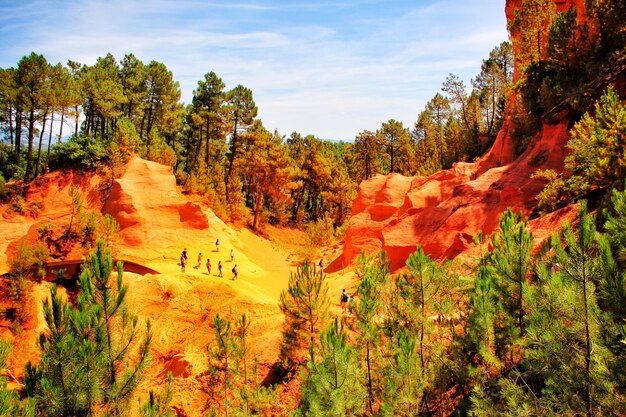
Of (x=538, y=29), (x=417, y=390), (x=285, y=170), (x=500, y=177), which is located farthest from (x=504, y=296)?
(x=285, y=170)

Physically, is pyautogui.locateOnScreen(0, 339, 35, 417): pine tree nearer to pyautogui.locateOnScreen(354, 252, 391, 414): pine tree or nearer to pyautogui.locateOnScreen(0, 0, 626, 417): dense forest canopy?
pyautogui.locateOnScreen(0, 0, 626, 417): dense forest canopy

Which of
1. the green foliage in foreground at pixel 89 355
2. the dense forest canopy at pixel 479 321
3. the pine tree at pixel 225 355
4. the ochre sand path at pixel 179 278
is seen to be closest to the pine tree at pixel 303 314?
the dense forest canopy at pixel 479 321

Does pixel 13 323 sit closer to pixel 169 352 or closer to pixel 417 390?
pixel 169 352

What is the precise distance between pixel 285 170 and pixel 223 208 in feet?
30.7

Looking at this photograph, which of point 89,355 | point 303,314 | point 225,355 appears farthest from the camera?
point 303,314

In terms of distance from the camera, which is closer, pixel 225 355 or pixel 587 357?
pixel 587 357

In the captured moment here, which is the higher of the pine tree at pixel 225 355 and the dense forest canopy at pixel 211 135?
the dense forest canopy at pixel 211 135

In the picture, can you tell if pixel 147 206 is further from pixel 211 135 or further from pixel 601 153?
pixel 601 153

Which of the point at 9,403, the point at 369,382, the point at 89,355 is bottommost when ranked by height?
the point at 369,382

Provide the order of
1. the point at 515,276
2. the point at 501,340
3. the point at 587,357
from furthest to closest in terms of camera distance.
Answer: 1. the point at 501,340
2. the point at 515,276
3. the point at 587,357

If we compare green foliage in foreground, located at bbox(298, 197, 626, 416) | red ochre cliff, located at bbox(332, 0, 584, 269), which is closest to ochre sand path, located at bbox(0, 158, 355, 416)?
red ochre cliff, located at bbox(332, 0, 584, 269)

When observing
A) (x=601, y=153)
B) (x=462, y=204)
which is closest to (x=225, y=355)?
(x=601, y=153)

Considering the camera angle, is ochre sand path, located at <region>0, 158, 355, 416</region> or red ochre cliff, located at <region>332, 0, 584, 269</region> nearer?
ochre sand path, located at <region>0, 158, 355, 416</region>

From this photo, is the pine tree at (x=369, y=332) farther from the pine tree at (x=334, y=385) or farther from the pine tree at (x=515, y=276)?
the pine tree at (x=515, y=276)
